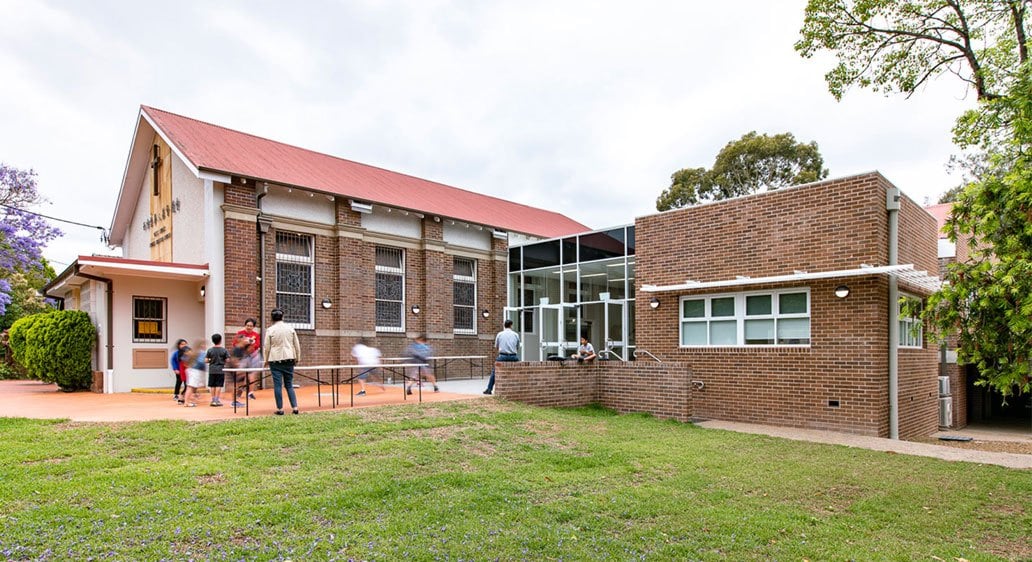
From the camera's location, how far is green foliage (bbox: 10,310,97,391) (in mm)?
13766

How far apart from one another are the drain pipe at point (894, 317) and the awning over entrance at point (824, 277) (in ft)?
1.05

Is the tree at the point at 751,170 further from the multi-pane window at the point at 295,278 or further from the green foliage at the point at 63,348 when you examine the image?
the green foliage at the point at 63,348

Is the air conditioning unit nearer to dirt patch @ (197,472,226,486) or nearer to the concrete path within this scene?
the concrete path

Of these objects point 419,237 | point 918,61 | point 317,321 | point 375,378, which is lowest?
point 375,378

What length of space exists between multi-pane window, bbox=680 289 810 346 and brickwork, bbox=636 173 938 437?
7.4 inches

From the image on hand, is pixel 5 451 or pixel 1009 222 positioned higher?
pixel 1009 222

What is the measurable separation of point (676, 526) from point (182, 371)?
10.2 m

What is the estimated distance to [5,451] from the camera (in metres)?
6.71

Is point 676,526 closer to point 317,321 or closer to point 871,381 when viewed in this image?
point 871,381

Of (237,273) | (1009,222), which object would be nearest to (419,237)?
(237,273)

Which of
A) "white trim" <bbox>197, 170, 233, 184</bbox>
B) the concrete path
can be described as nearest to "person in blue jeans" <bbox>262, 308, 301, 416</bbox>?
"white trim" <bbox>197, 170, 233, 184</bbox>

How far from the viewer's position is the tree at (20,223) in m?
21.6

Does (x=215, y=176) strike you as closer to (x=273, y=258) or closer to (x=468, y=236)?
(x=273, y=258)

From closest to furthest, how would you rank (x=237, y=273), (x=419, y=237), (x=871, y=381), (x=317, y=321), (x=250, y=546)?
(x=250, y=546) → (x=871, y=381) → (x=237, y=273) → (x=317, y=321) → (x=419, y=237)
